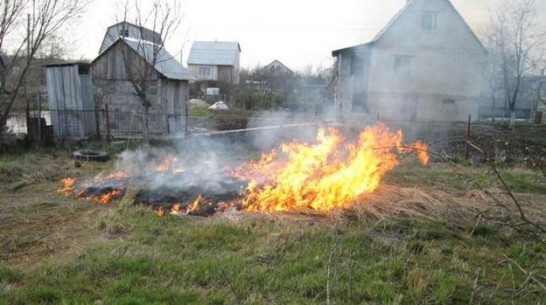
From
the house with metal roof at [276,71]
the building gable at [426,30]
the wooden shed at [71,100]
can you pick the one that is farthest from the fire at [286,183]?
the house with metal roof at [276,71]

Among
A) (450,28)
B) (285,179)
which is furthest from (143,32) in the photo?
(450,28)

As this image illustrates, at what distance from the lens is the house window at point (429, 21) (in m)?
24.7

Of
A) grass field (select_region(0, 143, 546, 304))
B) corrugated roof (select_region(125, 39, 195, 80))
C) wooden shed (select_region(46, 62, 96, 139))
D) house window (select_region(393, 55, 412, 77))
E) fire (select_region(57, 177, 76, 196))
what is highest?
house window (select_region(393, 55, 412, 77))

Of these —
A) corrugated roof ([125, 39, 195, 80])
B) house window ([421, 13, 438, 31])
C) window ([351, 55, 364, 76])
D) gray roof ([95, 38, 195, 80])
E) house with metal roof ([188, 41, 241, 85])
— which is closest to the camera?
gray roof ([95, 38, 195, 80])

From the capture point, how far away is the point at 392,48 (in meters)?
24.8

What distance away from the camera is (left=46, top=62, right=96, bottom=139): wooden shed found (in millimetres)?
15109

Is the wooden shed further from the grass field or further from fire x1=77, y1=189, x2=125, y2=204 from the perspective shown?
the grass field

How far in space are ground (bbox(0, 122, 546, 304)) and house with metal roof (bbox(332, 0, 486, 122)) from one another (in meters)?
18.1

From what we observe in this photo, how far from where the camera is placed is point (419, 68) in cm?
2455

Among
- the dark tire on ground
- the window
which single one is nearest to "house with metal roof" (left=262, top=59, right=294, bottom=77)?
the window

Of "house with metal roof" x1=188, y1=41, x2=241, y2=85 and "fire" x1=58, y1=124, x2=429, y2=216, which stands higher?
"house with metal roof" x1=188, y1=41, x2=241, y2=85

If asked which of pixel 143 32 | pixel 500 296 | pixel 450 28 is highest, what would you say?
pixel 450 28

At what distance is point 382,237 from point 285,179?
9.03ft

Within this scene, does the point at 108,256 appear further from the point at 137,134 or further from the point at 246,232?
the point at 137,134
